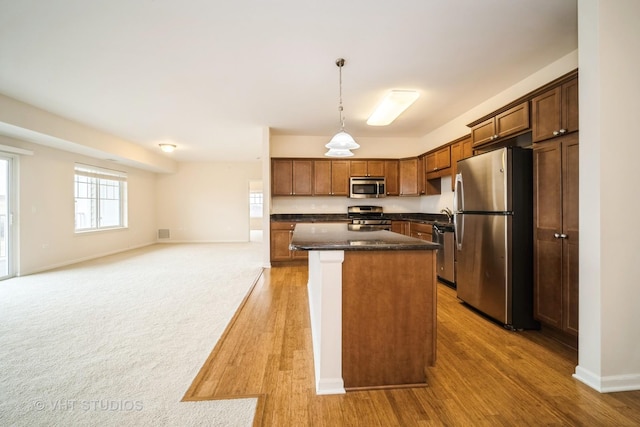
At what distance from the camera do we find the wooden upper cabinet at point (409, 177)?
5.42 meters

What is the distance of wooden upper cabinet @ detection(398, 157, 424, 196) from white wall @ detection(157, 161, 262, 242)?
16.2 feet

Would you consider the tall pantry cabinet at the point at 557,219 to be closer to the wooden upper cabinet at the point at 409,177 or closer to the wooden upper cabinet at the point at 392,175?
the wooden upper cabinet at the point at 409,177

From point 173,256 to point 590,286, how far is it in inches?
268

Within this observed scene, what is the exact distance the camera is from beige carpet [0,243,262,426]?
4.86 ft

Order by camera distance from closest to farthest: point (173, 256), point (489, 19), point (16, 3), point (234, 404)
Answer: point (234, 404) < point (16, 3) < point (489, 19) < point (173, 256)

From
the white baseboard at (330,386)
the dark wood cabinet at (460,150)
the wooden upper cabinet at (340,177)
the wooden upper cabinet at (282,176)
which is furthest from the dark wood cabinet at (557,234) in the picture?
the wooden upper cabinet at (282,176)

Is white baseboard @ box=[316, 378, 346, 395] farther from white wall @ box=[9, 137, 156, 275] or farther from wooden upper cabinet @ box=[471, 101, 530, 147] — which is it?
white wall @ box=[9, 137, 156, 275]

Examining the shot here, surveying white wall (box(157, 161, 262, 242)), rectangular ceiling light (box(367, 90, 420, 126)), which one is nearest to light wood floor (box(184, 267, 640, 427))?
rectangular ceiling light (box(367, 90, 420, 126))

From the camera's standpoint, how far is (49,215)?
497 cm

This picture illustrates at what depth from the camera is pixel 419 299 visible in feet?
5.63

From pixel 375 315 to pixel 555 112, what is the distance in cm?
221

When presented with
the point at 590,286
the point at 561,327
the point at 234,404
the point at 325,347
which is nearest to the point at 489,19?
the point at 590,286

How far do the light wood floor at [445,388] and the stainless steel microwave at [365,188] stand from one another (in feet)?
10.8

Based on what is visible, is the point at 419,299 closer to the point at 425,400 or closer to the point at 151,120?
the point at 425,400
